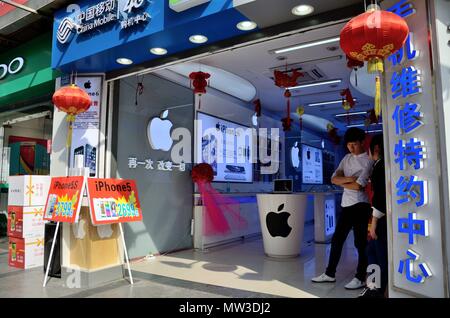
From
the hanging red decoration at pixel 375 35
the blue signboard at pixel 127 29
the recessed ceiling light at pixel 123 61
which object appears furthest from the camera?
the recessed ceiling light at pixel 123 61

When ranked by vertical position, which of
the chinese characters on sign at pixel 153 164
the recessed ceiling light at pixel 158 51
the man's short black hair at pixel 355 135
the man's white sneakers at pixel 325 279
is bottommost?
the man's white sneakers at pixel 325 279

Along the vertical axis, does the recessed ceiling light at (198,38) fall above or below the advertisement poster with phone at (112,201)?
above

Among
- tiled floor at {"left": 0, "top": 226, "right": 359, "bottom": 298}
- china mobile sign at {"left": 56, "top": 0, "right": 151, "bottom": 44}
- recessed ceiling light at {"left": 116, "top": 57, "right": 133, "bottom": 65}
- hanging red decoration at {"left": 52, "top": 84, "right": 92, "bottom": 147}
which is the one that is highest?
china mobile sign at {"left": 56, "top": 0, "right": 151, "bottom": 44}

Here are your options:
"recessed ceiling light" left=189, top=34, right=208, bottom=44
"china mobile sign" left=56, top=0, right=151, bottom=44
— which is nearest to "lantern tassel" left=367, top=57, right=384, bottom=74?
"recessed ceiling light" left=189, top=34, right=208, bottom=44

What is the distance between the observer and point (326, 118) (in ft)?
30.1

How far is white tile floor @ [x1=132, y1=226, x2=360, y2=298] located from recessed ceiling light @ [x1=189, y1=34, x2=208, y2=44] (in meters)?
2.35

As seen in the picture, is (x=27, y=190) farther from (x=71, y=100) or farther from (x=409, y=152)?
(x=409, y=152)

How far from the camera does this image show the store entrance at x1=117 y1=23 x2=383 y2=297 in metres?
3.94

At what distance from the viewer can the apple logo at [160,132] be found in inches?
195

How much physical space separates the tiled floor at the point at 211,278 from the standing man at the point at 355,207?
0.65ft

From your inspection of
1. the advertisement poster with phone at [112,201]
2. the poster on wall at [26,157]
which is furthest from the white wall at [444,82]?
the poster on wall at [26,157]

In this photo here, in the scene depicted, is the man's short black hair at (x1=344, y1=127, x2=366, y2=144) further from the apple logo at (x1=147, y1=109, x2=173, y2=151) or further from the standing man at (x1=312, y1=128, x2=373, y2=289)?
the apple logo at (x1=147, y1=109, x2=173, y2=151)

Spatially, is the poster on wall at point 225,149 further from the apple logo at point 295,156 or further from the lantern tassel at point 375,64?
the lantern tassel at point 375,64
